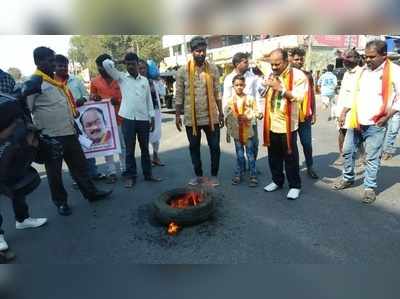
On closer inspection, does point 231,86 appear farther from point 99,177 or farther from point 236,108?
point 99,177

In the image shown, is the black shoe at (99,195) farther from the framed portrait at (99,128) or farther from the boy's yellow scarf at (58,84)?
the boy's yellow scarf at (58,84)

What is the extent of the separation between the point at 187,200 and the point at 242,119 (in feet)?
4.64

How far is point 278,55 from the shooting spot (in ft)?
12.4

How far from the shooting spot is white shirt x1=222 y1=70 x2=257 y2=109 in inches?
188

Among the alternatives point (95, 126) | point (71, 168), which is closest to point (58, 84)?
point (71, 168)

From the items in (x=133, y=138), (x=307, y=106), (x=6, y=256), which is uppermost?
(x=307, y=106)

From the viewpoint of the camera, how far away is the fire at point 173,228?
343cm

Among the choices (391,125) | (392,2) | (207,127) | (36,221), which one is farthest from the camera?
(391,125)

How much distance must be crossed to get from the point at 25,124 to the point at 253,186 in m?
2.90

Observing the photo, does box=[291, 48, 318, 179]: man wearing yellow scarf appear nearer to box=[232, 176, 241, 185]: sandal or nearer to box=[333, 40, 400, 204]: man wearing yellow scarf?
box=[333, 40, 400, 204]: man wearing yellow scarf

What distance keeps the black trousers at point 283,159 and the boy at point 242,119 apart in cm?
42

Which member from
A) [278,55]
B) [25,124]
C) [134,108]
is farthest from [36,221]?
[278,55]

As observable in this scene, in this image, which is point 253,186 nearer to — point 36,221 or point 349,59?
point 349,59

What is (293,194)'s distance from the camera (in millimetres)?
4121
